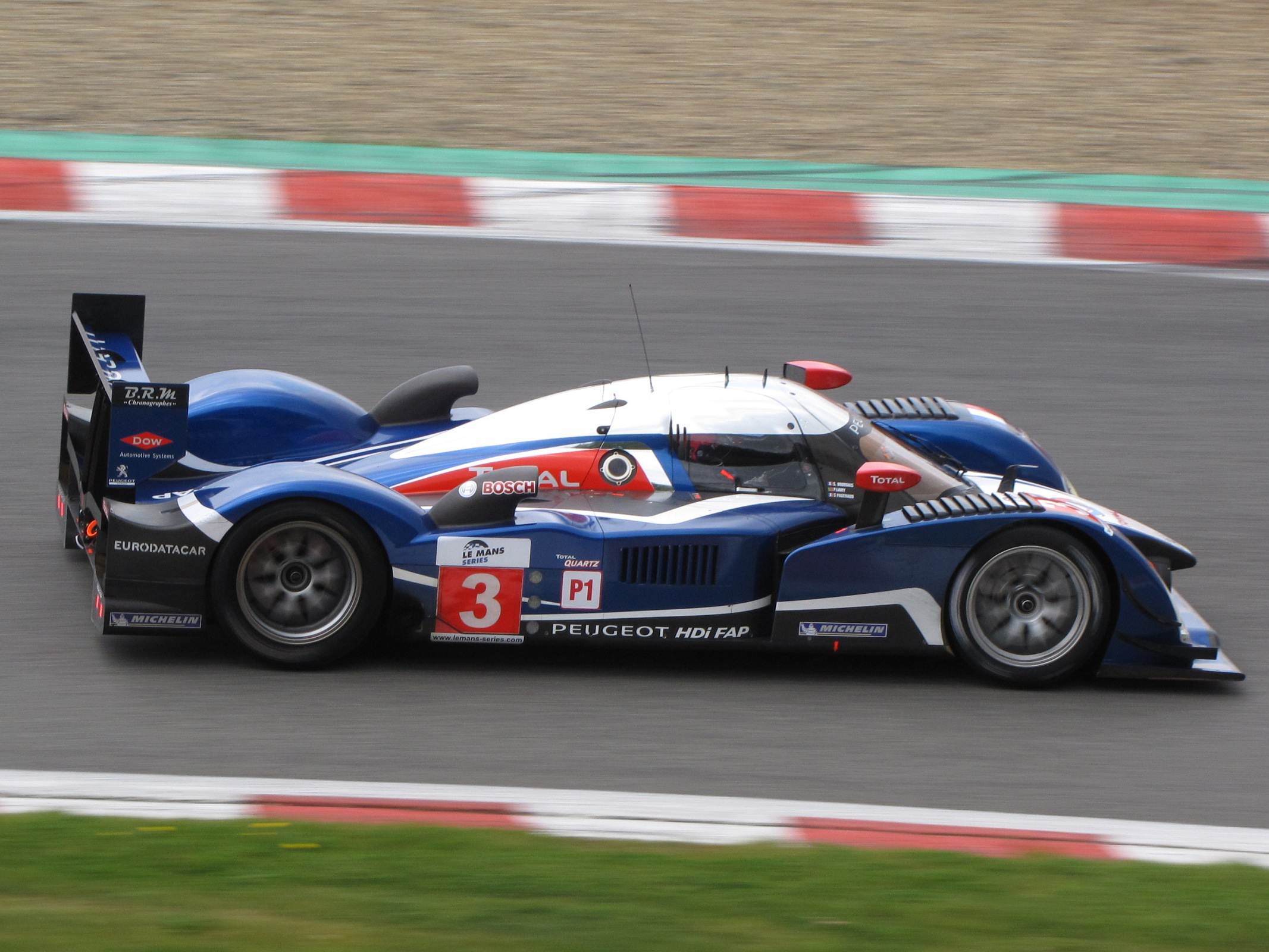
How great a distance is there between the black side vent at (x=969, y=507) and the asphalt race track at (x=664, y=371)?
2.05 feet

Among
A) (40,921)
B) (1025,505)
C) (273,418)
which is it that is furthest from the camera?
(273,418)

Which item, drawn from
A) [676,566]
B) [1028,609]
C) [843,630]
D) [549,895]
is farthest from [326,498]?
[1028,609]

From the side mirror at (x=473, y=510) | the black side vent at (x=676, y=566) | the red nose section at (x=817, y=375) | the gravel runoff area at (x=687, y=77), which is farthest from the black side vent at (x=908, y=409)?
the gravel runoff area at (x=687, y=77)

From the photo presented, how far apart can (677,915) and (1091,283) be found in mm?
7973

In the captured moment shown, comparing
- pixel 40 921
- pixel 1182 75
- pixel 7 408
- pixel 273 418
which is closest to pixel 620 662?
pixel 273 418

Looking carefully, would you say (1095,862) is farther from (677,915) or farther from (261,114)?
(261,114)

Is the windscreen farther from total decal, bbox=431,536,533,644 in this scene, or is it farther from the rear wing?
the rear wing

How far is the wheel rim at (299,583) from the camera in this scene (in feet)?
19.1

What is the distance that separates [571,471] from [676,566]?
24.1 inches

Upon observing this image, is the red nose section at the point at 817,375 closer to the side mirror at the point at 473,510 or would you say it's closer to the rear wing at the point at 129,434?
the side mirror at the point at 473,510

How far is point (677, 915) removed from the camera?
4.02 metres

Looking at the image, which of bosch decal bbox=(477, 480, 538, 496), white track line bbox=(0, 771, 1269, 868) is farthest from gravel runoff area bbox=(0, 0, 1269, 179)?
white track line bbox=(0, 771, 1269, 868)

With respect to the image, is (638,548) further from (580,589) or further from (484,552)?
(484,552)

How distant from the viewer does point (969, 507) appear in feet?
19.9
